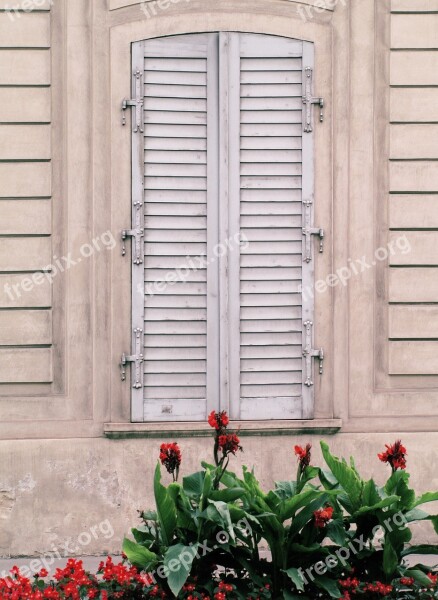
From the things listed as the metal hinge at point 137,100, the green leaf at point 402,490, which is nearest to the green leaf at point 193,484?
the green leaf at point 402,490

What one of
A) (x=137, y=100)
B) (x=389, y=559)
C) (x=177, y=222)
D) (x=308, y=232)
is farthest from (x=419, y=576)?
(x=137, y=100)

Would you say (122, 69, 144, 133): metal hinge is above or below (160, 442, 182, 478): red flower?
above

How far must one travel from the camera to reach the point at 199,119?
770cm

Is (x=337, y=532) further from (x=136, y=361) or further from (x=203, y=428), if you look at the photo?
(x=136, y=361)

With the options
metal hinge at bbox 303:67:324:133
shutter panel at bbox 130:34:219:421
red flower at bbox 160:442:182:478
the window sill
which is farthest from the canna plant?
metal hinge at bbox 303:67:324:133

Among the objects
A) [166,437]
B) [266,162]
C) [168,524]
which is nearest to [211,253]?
[266,162]

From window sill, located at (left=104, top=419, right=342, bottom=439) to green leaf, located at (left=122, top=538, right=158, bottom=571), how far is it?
251cm

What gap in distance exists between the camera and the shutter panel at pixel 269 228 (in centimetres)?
773

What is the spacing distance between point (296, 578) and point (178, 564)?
1.88 ft

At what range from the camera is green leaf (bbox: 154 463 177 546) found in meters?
5.11

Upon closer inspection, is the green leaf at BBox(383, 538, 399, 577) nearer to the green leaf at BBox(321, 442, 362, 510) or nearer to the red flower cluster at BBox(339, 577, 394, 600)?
the red flower cluster at BBox(339, 577, 394, 600)

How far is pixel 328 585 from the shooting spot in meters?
5.09

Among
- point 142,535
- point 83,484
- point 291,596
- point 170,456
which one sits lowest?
point 291,596

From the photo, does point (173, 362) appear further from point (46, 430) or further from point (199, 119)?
point (199, 119)
